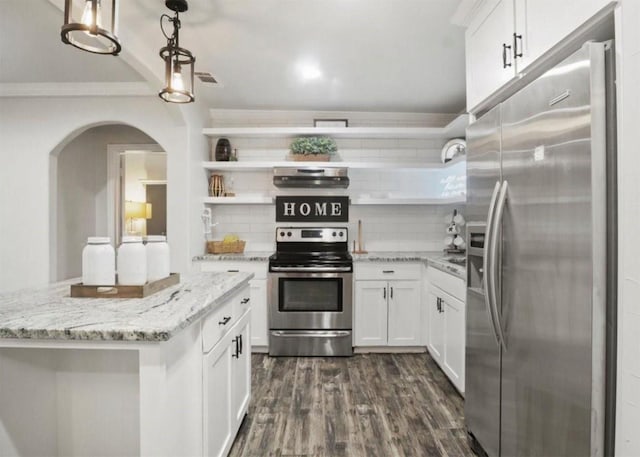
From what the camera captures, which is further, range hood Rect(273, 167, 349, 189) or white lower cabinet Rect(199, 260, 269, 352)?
range hood Rect(273, 167, 349, 189)

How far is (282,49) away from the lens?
2510mm

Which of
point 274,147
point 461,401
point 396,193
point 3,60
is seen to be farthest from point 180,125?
point 461,401

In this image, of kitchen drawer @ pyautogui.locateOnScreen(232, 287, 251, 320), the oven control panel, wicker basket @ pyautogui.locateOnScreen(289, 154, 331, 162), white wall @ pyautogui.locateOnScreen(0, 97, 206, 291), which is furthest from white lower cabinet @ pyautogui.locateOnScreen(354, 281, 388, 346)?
white wall @ pyautogui.locateOnScreen(0, 97, 206, 291)

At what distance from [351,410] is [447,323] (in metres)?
0.99

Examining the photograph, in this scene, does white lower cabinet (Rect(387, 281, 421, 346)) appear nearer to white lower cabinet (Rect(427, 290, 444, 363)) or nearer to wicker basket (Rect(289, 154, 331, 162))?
white lower cabinet (Rect(427, 290, 444, 363))

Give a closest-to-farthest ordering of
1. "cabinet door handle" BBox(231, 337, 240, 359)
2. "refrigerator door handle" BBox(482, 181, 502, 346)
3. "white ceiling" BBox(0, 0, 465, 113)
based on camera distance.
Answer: "refrigerator door handle" BBox(482, 181, 502, 346)
"cabinet door handle" BBox(231, 337, 240, 359)
"white ceiling" BBox(0, 0, 465, 113)

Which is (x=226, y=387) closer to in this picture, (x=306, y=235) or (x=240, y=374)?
(x=240, y=374)

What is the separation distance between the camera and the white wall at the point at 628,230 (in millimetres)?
967

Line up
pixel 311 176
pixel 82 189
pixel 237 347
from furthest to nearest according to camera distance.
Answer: pixel 82 189 → pixel 311 176 → pixel 237 347

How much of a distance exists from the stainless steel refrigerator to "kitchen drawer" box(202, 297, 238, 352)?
47.9 inches

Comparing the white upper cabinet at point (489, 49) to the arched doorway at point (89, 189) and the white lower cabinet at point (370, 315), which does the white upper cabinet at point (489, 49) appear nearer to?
the white lower cabinet at point (370, 315)

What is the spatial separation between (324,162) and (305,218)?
62 centimetres

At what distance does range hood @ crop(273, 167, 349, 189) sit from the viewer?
3.52 metres

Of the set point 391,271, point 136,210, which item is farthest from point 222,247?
point 136,210
